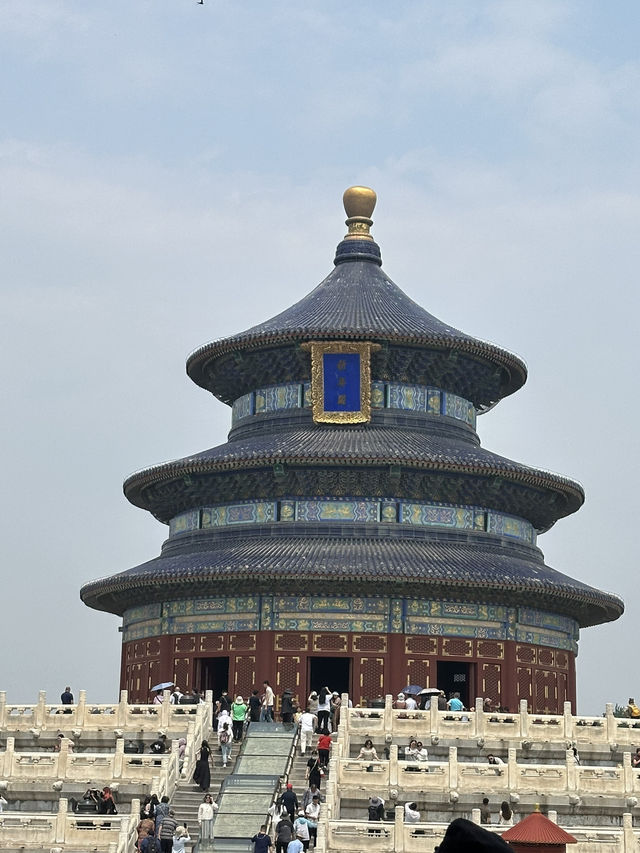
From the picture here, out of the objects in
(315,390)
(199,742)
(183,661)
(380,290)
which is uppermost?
(380,290)

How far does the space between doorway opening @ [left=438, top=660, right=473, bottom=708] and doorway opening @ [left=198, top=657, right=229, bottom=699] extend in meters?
6.89

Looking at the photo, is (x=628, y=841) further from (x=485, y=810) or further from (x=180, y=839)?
(x=180, y=839)

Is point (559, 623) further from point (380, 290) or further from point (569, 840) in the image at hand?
point (569, 840)

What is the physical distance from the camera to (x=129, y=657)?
52.4m

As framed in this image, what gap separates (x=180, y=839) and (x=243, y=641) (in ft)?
74.6

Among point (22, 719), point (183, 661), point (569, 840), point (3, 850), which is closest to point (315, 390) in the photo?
point (183, 661)

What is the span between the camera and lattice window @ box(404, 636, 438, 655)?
155ft

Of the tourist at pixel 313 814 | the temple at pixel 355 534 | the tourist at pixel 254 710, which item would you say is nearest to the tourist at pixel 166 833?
the tourist at pixel 313 814

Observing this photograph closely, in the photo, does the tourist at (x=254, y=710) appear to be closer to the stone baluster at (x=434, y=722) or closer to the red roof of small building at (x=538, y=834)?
the stone baluster at (x=434, y=722)

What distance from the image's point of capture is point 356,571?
4628cm

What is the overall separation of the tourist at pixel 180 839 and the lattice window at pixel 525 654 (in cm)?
2475

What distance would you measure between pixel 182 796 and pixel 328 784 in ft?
11.8

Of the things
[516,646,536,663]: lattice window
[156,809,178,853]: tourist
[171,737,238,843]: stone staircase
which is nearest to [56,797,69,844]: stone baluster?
[156,809,178,853]: tourist

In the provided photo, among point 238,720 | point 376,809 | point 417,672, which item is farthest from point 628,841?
point 417,672
